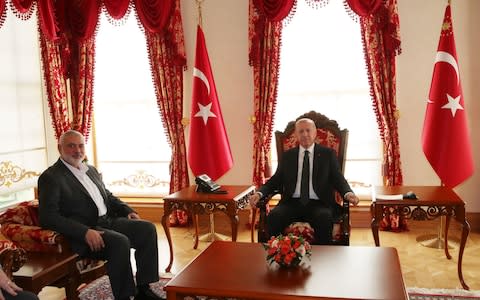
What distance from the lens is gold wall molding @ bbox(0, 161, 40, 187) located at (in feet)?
16.5

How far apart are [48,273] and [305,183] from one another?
1.90 metres

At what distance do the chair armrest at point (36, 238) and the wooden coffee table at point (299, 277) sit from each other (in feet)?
2.93

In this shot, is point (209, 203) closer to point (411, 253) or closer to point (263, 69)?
point (263, 69)

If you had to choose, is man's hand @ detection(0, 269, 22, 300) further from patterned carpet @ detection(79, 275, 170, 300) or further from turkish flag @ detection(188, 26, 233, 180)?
turkish flag @ detection(188, 26, 233, 180)

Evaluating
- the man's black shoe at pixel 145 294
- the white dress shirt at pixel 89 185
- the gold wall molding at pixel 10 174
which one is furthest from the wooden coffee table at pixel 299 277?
the gold wall molding at pixel 10 174

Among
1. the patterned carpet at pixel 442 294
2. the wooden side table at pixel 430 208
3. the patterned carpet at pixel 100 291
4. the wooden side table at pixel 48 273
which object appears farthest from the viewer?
the patterned carpet at pixel 100 291

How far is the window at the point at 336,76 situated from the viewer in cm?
482

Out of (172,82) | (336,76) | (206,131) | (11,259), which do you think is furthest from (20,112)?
(336,76)

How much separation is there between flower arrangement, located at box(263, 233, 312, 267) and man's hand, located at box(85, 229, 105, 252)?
1.12 m

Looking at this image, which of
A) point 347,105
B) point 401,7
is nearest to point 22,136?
point 347,105

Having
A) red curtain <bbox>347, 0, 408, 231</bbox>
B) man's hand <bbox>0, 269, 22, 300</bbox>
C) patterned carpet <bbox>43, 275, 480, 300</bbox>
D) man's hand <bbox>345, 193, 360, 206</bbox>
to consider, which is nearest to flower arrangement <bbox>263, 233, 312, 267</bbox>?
patterned carpet <bbox>43, 275, 480, 300</bbox>

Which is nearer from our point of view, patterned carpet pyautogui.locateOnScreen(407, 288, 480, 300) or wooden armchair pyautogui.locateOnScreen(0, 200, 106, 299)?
wooden armchair pyautogui.locateOnScreen(0, 200, 106, 299)

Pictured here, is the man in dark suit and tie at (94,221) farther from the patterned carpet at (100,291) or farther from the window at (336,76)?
the window at (336,76)

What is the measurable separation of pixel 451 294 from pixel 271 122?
238 cm
